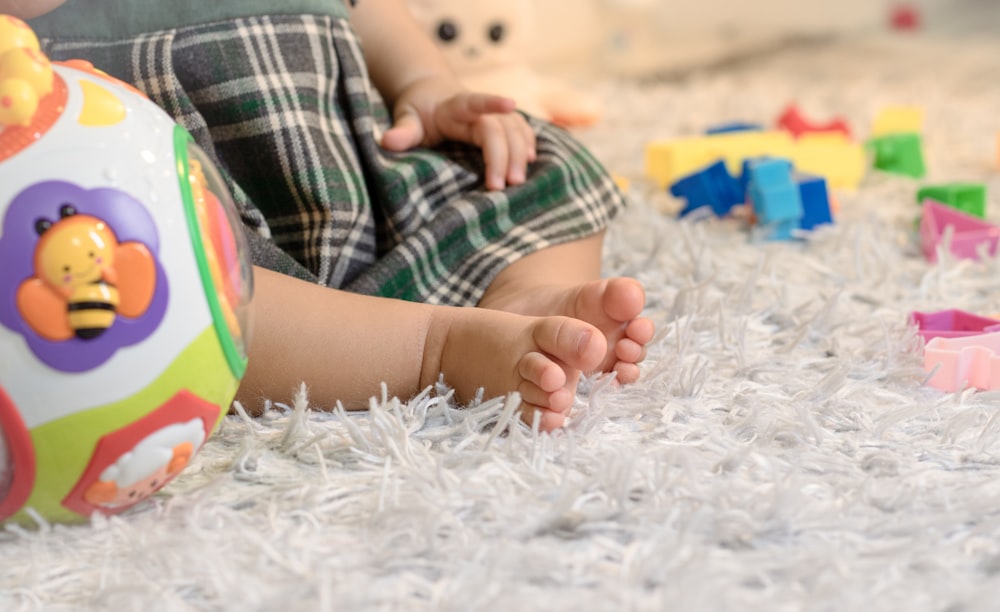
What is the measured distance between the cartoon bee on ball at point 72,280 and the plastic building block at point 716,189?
760mm

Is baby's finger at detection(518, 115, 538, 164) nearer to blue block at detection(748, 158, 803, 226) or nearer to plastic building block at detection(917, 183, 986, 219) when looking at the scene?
blue block at detection(748, 158, 803, 226)

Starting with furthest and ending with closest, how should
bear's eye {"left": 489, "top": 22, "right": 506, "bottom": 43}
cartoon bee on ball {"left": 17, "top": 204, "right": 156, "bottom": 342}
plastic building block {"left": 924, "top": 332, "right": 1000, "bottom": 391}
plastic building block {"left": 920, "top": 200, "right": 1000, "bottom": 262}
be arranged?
bear's eye {"left": 489, "top": 22, "right": 506, "bottom": 43}, plastic building block {"left": 920, "top": 200, "right": 1000, "bottom": 262}, plastic building block {"left": 924, "top": 332, "right": 1000, "bottom": 391}, cartoon bee on ball {"left": 17, "top": 204, "right": 156, "bottom": 342}

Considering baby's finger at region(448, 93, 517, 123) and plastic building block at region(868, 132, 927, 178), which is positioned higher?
baby's finger at region(448, 93, 517, 123)

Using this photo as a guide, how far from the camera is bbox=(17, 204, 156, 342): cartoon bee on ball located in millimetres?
454

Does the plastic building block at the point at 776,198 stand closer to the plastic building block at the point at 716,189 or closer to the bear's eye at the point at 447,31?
the plastic building block at the point at 716,189

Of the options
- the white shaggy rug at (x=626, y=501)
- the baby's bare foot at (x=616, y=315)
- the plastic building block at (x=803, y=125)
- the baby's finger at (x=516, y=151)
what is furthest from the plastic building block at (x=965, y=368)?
the plastic building block at (x=803, y=125)

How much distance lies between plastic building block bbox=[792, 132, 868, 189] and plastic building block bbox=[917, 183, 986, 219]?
152 mm

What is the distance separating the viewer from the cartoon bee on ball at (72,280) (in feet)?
1.49

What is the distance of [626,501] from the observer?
1.70 feet

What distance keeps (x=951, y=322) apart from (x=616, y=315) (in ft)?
0.95

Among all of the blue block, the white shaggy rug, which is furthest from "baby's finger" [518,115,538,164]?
the blue block

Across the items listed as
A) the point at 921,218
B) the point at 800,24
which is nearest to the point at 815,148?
the point at 921,218

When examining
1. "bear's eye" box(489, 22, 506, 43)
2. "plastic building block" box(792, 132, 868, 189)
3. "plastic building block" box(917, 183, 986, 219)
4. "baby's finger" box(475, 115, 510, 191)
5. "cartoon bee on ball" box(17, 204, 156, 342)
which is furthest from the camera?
"bear's eye" box(489, 22, 506, 43)

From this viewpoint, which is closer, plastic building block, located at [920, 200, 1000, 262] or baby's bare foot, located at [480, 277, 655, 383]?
baby's bare foot, located at [480, 277, 655, 383]
